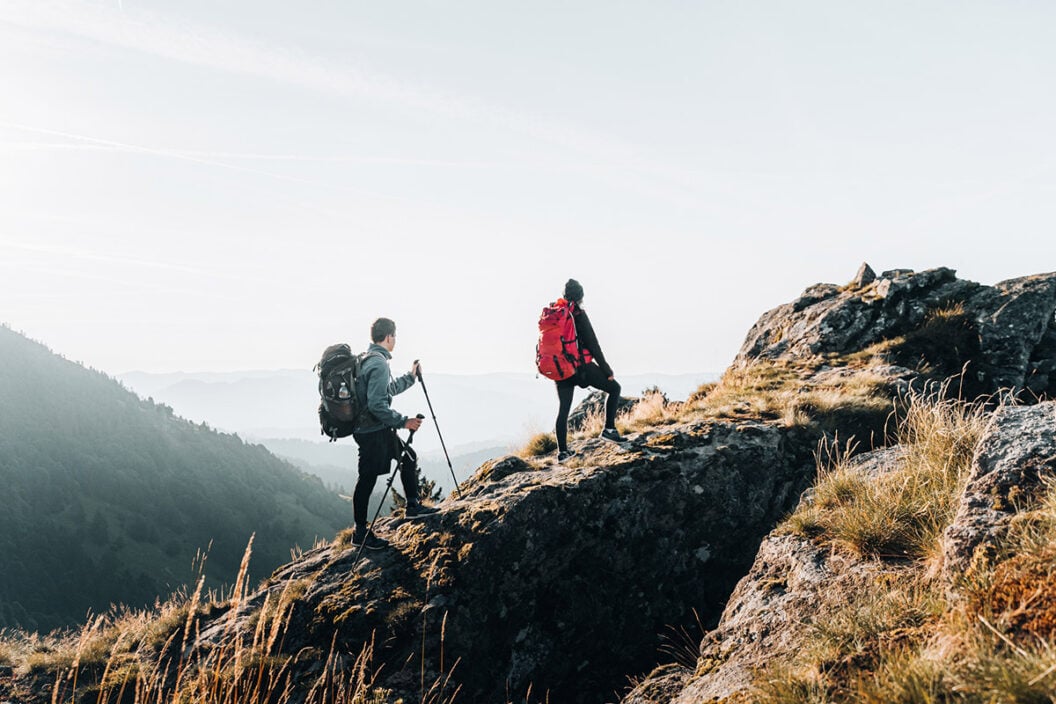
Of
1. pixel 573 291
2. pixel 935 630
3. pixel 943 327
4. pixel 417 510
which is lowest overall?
pixel 417 510

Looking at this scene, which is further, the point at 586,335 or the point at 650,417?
the point at 650,417

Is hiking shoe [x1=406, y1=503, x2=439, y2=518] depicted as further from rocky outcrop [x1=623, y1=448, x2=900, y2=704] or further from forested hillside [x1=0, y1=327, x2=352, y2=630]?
forested hillside [x1=0, y1=327, x2=352, y2=630]

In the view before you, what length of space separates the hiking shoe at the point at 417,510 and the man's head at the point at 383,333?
7.08 ft

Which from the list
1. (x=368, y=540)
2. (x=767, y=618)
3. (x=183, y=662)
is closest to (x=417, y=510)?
(x=368, y=540)

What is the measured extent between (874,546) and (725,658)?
55.7 inches

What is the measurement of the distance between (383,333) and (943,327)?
10.6 meters

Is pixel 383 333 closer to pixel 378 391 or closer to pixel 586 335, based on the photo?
pixel 378 391

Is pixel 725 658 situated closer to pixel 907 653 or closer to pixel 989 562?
pixel 907 653

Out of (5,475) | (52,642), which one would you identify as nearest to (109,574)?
(5,475)

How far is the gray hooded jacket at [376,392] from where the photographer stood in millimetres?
7297

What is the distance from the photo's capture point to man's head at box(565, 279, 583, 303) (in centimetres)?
897

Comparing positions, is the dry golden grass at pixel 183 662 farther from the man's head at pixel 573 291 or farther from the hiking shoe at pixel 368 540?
the man's head at pixel 573 291

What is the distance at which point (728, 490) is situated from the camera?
7.19 metres

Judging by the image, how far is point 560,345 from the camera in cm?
889
